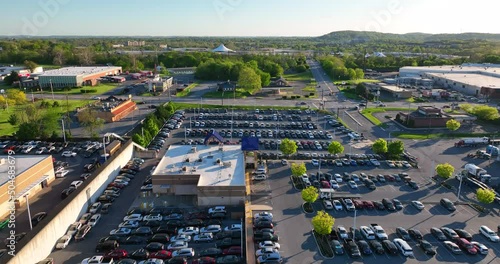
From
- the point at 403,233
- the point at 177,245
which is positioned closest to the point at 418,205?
Result: the point at 403,233

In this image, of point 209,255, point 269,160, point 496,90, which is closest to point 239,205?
point 209,255

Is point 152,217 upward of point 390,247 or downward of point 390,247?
downward

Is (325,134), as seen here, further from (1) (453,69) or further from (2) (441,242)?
(1) (453,69)

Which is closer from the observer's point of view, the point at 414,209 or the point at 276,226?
the point at 276,226

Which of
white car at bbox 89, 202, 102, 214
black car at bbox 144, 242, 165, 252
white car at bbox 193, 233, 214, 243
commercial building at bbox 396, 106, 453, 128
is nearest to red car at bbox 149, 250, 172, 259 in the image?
black car at bbox 144, 242, 165, 252

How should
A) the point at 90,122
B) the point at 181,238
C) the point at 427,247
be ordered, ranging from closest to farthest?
the point at 427,247, the point at 181,238, the point at 90,122

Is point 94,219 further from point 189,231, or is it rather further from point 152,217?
point 189,231

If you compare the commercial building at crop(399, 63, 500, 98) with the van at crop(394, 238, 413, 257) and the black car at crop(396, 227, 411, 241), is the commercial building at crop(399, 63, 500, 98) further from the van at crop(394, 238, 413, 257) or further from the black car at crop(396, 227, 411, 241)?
the van at crop(394, 238, 413, 257)

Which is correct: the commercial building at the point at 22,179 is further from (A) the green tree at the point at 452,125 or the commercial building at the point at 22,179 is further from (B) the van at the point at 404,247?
(A) the green tree at the point at 452,125
